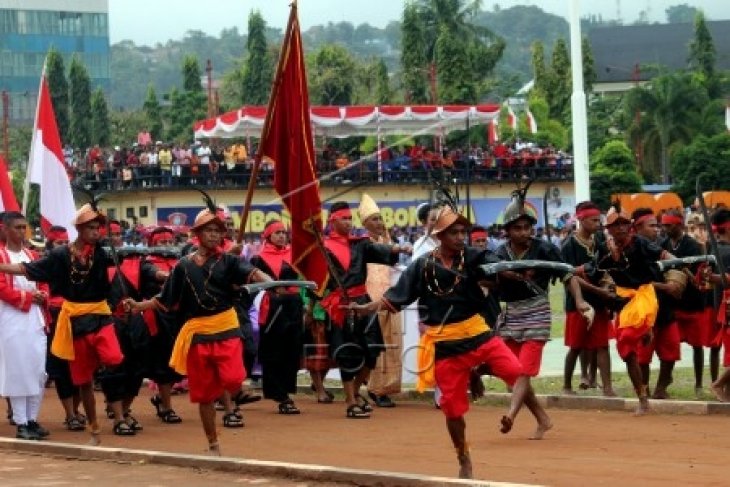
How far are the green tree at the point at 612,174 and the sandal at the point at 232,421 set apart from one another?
44899mm

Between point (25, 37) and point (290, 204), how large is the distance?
127712 mm

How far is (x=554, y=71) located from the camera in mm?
90312

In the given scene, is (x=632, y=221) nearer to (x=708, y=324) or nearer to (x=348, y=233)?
(x=708, y=324)

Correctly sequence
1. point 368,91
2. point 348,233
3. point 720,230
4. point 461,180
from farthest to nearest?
point 368,91, point 461,180, point 348,233, point 720,230

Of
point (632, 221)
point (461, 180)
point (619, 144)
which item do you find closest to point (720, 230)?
point (632, 221)

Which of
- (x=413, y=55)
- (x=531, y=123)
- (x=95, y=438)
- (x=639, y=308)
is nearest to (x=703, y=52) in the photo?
(x=413, y=55)

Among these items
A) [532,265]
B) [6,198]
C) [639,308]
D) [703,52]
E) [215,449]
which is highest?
[703,52]

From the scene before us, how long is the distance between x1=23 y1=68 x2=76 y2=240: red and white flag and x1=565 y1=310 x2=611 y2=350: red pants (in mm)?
5436

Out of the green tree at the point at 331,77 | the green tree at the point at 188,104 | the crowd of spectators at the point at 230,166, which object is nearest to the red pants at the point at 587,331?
the crowd of spectators at the point at 230,166

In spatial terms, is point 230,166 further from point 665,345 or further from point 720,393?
point 720,393

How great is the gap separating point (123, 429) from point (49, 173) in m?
5.70

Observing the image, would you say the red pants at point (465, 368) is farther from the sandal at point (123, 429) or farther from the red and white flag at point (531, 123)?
the red and white flag at point (531, 123)

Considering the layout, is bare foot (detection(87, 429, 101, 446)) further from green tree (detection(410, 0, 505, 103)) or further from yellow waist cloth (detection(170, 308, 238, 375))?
green tree (detection(410, 0, 505, 103))

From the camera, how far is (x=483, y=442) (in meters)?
14.1
